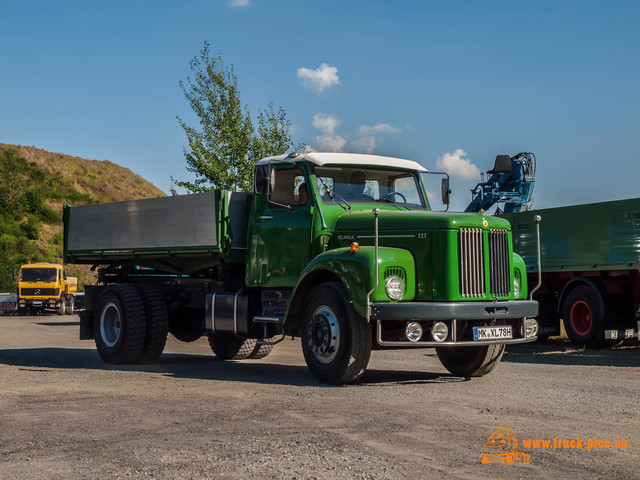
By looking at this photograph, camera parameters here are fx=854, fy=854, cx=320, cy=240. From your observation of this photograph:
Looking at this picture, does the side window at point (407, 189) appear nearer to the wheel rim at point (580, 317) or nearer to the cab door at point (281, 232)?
the cab door at point (281, 232)

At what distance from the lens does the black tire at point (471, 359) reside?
10977mm

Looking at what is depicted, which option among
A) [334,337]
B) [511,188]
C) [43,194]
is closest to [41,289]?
[511,188]

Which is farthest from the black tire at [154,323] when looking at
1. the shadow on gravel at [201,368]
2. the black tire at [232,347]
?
the black tire at [232,347]

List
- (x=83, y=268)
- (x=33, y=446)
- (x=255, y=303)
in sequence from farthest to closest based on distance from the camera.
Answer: (x=83, y=268) → (x=255, y=303) → (x=33, y=446)

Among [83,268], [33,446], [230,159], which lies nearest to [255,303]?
[33,446]

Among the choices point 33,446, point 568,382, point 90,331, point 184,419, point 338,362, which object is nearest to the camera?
point 33,446

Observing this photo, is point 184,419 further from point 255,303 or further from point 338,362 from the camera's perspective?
point 255,303

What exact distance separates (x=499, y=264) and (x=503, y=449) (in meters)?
4.32

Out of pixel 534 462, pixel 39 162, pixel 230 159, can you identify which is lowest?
pixel 534 462

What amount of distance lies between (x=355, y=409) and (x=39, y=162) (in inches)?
3097

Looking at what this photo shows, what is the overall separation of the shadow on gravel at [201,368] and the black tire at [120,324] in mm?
239

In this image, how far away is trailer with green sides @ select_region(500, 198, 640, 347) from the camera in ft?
53.9

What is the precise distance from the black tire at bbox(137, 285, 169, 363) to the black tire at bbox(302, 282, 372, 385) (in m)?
3.84

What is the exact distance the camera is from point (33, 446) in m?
6.43
